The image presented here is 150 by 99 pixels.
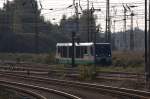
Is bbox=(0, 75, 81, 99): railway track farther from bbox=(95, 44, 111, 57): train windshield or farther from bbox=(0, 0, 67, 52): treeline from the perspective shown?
bbox=(0, 0, 67, 52): treeline

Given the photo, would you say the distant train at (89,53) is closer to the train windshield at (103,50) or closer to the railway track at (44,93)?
the train windshield at (103,50)

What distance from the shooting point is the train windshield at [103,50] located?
164ft

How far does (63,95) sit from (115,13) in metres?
46.0

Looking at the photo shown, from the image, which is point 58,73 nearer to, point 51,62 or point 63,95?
point 63,95

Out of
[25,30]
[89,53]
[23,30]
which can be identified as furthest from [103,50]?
[25,30]

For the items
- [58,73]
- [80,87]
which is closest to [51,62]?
[58,73]

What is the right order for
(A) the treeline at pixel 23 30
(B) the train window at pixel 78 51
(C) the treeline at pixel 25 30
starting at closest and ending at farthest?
(B) the train window at pixel 78 51, (C) the treeline at pixel 25 30, (A) the treeline at pixel 23 30

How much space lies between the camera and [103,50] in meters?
50.6

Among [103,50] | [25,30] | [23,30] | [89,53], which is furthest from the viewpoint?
[25,30]

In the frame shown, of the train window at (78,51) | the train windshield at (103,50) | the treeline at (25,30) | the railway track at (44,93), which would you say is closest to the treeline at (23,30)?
the treeline at (25,30)

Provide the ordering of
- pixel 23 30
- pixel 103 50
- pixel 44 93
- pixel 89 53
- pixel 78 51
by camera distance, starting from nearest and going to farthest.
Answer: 1. pixel 44 93
2. pixel 89 53
3. pixel 103 50
4. pixel 78 51
5. pixel 23 30

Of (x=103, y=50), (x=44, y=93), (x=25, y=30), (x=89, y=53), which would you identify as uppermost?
(x=25, y=30)

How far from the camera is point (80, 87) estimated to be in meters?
26.8

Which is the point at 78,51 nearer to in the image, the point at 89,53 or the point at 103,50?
the point at 89,53
